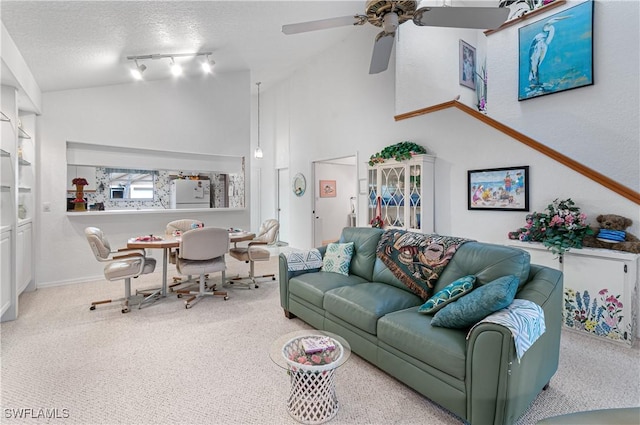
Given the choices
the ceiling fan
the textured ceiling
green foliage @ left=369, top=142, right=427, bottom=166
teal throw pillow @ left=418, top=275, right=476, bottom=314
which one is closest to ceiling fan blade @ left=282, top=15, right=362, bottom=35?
the ceiling fan

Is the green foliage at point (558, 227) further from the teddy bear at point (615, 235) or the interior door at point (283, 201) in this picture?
the interior door at point (283, 201)

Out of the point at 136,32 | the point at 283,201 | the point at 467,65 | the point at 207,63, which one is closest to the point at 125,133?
the point at 207,63

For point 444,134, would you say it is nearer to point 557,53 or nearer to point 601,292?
point 557,53

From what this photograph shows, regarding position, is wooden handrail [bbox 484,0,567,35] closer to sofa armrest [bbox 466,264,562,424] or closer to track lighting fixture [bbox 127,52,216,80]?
sofa armrest [bbox 466,264,562,424]

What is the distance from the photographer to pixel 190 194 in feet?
18.1

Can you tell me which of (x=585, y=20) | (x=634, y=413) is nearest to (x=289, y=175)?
(x=585, y=20)

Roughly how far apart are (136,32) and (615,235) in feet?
16.5

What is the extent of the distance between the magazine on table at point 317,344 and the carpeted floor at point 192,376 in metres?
0.39

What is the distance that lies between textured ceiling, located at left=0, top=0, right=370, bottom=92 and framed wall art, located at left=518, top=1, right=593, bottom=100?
2314 millimetres

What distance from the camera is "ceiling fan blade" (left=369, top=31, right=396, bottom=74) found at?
243 cm

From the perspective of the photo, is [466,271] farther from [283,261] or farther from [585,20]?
[585,20]

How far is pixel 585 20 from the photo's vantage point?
11.4 feet

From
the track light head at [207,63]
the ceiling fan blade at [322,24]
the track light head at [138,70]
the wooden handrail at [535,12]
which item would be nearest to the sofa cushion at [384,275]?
the ceiling fan blade at [322,24]

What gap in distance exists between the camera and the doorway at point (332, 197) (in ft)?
22.4
